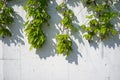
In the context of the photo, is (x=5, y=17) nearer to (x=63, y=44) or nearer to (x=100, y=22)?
(x=63, y=44)

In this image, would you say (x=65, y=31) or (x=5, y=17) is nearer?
(x=5, y=17)

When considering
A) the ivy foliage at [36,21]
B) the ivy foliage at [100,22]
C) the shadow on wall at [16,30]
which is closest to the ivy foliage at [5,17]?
the shadow on wall at [16,30]

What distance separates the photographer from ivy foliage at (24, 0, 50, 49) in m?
3.69

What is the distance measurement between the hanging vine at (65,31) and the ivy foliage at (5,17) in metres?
0.89

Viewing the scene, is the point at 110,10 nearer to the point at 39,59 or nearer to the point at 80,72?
the point at 80,72

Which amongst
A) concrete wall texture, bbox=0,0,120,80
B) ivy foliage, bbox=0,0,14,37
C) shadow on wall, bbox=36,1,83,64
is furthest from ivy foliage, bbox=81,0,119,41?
ivy foliage, bbox=0,0,14,37

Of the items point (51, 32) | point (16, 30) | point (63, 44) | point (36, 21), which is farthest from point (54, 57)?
point (16, 30)

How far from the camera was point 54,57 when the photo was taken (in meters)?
3.88

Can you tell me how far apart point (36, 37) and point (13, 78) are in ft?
3.07

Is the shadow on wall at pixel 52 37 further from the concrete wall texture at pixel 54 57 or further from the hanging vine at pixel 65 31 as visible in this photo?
the hanging vine at pixel 65 31

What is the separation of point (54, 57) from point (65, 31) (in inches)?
21.1

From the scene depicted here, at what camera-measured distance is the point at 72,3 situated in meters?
3.88

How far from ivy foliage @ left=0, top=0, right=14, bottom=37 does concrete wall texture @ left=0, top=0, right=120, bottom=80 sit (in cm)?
11

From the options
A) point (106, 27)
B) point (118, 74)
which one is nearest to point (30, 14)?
point (106, 27)
